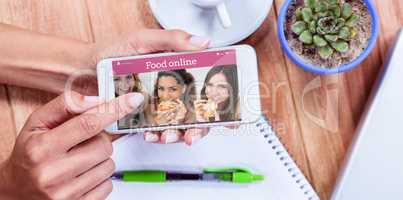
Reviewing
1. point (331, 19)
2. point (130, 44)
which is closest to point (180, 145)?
point (130, 44)

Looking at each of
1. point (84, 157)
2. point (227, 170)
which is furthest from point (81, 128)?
point (227, 170)

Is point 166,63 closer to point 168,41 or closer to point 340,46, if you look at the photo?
point 168,41

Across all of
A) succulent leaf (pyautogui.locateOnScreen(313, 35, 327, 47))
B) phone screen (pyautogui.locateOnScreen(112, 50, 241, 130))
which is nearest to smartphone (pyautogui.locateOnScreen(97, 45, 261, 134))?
phone screen (pyautogui.locateOnScreen(112, 50, 241, 130))

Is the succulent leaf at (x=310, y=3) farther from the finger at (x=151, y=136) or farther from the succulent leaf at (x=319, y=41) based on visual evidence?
the finger at (x=151, y=136)

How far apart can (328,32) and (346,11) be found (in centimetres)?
4

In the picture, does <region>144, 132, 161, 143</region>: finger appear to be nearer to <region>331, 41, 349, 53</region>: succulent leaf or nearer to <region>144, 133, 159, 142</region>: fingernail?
<region>144, 133, 159, 142</region>: fingernail

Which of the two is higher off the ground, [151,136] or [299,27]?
[299,27]

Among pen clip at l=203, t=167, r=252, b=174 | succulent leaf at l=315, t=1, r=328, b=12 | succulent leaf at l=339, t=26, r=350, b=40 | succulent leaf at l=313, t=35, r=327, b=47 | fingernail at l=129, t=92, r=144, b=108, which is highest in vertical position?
succulent leaf at l=315, t=1, r=328, b=12

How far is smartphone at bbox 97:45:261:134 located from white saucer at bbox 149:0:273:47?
4.2 inches

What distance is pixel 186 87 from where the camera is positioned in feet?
2.00

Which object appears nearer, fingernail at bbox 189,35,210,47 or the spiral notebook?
fingernail at bbox 189,35,210,47

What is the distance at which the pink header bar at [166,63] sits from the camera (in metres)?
0.60

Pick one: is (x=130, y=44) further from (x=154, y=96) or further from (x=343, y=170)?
(x=343, y=170)

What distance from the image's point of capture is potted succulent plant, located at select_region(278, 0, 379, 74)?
634mm
